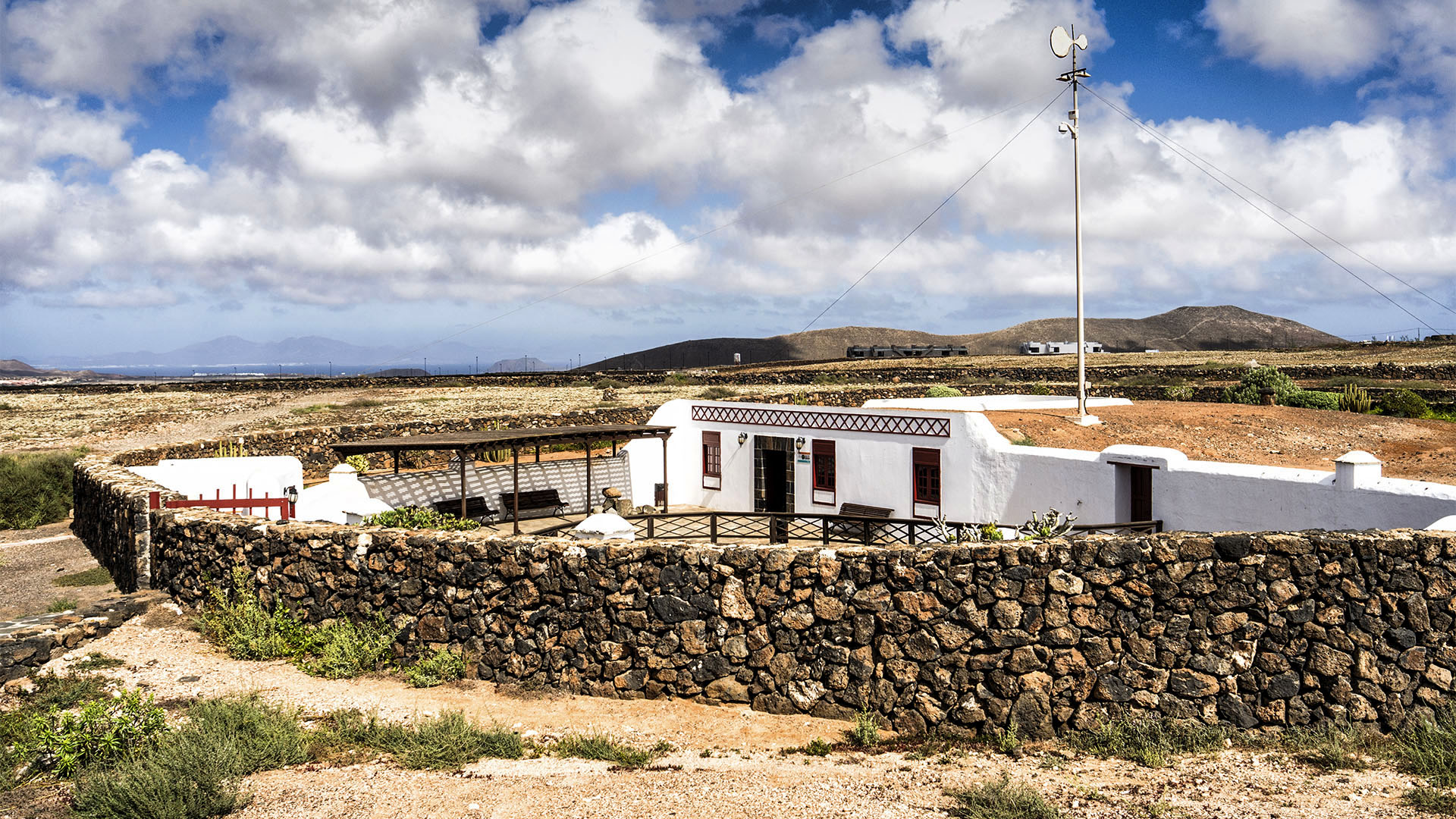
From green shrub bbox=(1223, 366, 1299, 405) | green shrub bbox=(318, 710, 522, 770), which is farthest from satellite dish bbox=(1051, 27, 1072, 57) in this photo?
green shrub bbox=(318, 710, 522, 770)

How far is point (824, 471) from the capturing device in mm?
21656

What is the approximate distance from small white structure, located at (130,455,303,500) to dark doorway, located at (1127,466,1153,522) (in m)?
16.4

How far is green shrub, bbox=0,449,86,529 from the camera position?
20.3 metres

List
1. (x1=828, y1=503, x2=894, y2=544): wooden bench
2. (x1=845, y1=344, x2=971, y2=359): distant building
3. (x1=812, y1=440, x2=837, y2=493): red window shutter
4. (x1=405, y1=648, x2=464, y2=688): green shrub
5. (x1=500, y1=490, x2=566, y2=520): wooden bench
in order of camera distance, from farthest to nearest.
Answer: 1. (x1=845, y1=344, x2=971, y2=359): distant building
2. (x1=500, y1=490, x2=566, y2=520): wooden bench
3. (x1=812, y1=440, x2=837, y2=493): red window shutter
4. (x1=828, y1=503, x2=894, y2=544): wooden bench
5. (x1=405, y1=648, x2=464, y2=688): green shrub

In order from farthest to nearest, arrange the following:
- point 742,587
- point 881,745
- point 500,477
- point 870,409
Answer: point 500,477, point 870,409, point 742,587, point 881,745

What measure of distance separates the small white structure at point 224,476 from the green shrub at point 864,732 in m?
14.6

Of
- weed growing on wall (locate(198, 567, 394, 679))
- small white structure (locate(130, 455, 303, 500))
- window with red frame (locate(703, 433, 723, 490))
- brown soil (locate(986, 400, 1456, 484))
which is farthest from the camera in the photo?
window with red frame (locate(703, 433, 723, 490))

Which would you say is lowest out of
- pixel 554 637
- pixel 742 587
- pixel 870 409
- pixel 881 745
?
pixel 881 745

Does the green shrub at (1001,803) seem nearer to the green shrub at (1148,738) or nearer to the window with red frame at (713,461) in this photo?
the green shrub at (1148,738)

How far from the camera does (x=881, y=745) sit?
27.5 ft

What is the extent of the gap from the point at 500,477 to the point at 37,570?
32.1ft

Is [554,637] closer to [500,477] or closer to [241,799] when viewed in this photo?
[241,799]

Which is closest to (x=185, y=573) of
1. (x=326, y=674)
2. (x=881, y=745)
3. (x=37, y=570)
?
(x=326, y=674)

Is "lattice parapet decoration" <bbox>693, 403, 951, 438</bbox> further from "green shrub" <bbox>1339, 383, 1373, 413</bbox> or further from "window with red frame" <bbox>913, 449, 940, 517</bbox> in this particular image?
"green shrub" <bbox>1339, 383, 1373, 413</bbox>
